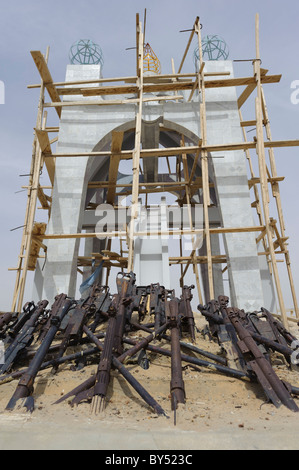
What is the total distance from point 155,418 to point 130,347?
1.86 metres

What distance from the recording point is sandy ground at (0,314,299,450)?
207 centimetres

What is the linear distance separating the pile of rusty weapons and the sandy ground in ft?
0.40

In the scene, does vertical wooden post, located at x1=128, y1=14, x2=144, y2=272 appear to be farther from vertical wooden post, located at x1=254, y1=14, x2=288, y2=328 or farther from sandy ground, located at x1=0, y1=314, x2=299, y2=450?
sandy ground, located at x1=0, y1=314, x2=299, y2=450

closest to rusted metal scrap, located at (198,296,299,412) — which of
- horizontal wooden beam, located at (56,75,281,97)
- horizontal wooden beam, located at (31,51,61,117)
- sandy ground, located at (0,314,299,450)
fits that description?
sandy ground, located at (0,314,299,450)

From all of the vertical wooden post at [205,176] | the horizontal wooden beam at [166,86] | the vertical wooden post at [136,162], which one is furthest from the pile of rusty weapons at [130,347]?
the horizontal wooden beam at [166,86]

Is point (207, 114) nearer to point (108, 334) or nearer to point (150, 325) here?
point (150, 325)

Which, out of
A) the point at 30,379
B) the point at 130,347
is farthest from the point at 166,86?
the point at 30,379

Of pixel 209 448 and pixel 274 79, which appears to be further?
pixel 274 79

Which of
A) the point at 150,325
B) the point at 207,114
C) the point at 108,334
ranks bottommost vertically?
the point at 108,334

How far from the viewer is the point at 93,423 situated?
2615 millimetres

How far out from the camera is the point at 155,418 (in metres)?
2.81
